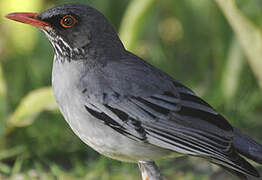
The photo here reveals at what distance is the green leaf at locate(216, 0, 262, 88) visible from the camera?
4988 millimetres

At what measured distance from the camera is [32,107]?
5.25m

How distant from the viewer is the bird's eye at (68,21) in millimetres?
3877

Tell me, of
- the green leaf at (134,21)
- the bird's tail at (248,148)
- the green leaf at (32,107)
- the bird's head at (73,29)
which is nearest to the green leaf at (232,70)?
the green leaf at (134,21)

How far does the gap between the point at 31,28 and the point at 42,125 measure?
1577 mm

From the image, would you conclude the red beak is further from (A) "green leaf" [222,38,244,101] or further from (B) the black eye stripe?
(A) "green leaf" [222,38,244,101]

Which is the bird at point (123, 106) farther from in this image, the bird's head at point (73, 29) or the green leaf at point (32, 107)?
the green leaf at point (32, 107)

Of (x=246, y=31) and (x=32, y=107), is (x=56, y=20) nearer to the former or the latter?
(x=32, y=107)

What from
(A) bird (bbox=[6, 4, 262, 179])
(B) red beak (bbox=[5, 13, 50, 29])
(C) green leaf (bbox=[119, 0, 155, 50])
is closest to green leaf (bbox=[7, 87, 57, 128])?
(C) green leaf (bbox=[119, 0, 155, 50])

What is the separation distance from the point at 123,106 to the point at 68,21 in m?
0.73

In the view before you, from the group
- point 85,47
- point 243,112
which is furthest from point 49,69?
point 85,47

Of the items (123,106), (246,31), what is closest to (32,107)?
(123,106)

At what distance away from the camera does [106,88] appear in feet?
12.4

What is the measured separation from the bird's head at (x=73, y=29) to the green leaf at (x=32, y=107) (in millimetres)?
1312

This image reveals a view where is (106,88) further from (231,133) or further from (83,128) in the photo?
(231,133)
